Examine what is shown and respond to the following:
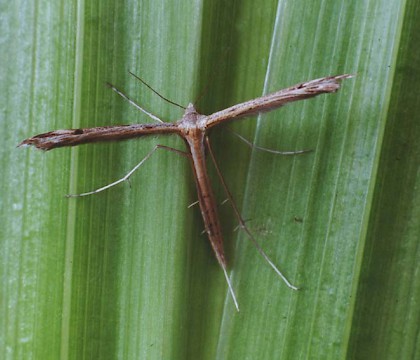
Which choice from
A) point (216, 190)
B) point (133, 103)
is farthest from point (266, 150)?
point (133, 103)

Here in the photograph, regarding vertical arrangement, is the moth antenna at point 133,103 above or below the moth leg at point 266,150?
above

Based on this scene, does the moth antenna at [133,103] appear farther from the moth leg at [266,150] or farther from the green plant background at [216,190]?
the moth leg at [266,150]

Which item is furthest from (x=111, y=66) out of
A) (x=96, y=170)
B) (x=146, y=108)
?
(x=96, y=170)

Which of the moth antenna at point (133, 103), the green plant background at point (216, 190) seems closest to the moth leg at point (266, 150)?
the green plant background at point (216, 190)

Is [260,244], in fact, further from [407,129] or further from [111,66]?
[111,66]

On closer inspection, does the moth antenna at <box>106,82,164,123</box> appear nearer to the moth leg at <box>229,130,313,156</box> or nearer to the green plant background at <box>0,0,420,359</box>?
the green plant background at <box>0,0,420,359</box>

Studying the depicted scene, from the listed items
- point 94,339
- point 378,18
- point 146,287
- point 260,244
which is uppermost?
point 378,18

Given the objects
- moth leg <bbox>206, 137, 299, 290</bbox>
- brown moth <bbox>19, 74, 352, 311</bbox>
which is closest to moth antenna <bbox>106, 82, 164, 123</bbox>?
brown moth <bbox>19, 74, 352, 311</bbox>

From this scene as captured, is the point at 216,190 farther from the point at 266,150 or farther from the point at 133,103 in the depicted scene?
the point at 133,103
